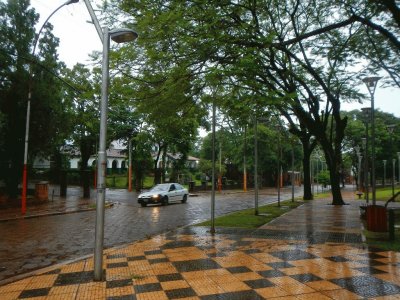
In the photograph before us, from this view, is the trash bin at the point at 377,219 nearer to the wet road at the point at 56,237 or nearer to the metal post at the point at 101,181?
the wet road at the point at 56,237

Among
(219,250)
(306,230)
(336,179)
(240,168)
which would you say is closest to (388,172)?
(240,168)

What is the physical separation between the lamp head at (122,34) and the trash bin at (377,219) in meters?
7.71

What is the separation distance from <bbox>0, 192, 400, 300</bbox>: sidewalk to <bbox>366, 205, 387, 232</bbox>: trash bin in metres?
0.54

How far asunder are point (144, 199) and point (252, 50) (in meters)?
14.9

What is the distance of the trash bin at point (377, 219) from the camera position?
9539mm

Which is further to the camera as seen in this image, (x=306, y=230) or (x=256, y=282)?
(x=306, y=230)

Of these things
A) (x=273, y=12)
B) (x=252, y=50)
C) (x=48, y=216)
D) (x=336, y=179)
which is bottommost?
(x=48, y=216)

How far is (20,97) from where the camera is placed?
861 inches

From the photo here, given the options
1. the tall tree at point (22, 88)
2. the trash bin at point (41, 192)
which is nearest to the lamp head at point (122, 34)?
the tall tree at point (22, 88)

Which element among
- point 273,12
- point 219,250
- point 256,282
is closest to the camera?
point 256,282

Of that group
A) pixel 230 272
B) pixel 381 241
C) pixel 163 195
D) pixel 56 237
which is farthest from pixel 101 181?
pixel 163 195

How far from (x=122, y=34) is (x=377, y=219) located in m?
8.04

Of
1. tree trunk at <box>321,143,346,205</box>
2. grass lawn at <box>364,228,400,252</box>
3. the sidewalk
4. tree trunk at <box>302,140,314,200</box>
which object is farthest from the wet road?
tree trunk at <box>302,140,314,200</box>

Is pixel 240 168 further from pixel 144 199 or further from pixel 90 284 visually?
pixel 90 284
